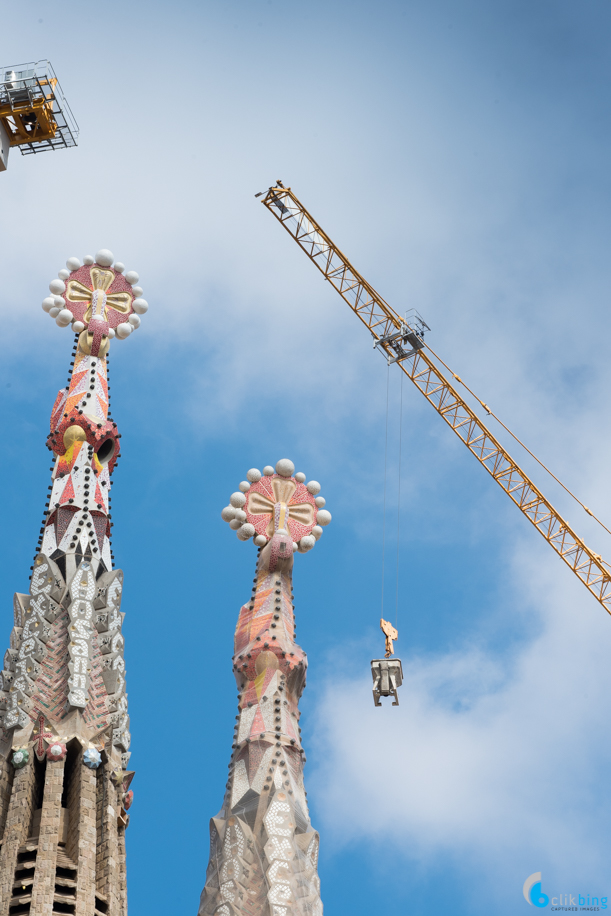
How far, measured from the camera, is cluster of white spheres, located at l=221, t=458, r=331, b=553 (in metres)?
34.3

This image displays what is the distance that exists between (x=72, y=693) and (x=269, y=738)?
16.4ft

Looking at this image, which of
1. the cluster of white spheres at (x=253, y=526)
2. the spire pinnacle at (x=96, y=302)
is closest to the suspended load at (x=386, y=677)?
the cluster of white spheres at (x=253, y=526)

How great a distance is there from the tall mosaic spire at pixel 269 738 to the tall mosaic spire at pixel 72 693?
120 inches

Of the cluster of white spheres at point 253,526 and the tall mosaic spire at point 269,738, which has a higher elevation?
the cluster of white spheres at point 253,526

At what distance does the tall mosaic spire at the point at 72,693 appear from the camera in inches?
1245

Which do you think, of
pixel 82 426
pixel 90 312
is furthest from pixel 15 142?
pixel 82 426

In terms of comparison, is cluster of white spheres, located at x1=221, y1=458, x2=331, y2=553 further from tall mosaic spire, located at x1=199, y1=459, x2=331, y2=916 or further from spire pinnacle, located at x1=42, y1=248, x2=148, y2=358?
spire pinnacle, located at x1=42, y1=248, x2=148, y2=358

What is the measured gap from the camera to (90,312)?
40875 mm

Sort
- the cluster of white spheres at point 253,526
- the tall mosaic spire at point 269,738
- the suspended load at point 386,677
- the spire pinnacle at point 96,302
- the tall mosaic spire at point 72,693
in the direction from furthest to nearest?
the spire pinnacle at point 96,302, the suspended load at point 386,677, the cluster of white spheres at point 253,526, the tall mosaic spire at point 72,693, the tall mosaic spire at point 269,738

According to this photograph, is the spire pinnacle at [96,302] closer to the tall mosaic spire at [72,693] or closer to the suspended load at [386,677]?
the tall mosaic spire at [72,693]

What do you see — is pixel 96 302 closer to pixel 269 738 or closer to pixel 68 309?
pixel 68 309

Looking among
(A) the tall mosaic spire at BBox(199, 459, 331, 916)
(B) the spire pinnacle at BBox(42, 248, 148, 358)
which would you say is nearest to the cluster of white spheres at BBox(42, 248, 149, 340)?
(B) the spire pinnacle at BBox(42, 248, 148, 358)

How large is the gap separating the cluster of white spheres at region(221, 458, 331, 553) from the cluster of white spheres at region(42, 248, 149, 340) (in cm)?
744

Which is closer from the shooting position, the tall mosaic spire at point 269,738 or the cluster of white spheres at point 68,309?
the tall mosaic spire at point 269,738
